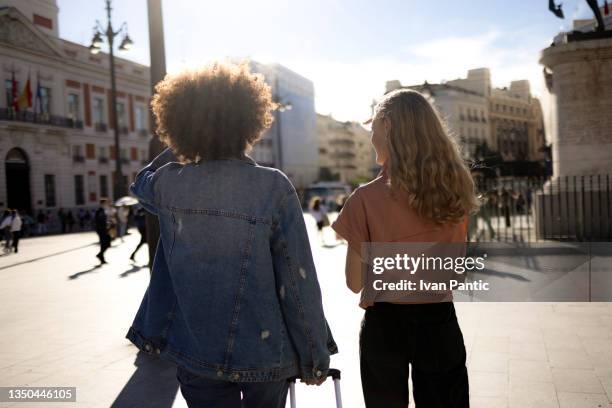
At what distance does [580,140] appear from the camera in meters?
12.4

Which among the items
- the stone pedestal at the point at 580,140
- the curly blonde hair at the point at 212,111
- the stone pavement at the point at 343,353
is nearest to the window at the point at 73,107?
the stone pavement at the point at 343,353

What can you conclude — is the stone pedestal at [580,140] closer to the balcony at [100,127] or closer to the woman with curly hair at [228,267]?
the woman with curly hair at [228,267]

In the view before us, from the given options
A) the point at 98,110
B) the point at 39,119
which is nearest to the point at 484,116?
the point at 98,110

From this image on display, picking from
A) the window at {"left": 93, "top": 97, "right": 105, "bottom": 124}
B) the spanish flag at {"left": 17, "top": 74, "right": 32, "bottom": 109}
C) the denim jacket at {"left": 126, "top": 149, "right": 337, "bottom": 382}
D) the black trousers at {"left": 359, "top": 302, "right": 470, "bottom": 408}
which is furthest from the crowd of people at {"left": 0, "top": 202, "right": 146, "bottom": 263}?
the denim jacket at {"left": 126, "top": 149, "right": 337, "bottom": 382}

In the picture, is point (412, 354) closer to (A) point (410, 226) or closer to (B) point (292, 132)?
(A) point (410, 226)

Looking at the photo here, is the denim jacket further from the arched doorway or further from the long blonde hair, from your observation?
the arched doorway

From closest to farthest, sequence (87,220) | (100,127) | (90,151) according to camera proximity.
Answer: (87,220) → (90,151) → (100,127)

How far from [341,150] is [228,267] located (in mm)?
115741

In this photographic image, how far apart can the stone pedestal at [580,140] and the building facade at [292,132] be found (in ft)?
189

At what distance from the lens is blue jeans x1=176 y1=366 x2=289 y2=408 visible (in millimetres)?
1931

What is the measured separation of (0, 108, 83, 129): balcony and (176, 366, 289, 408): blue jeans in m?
39.5

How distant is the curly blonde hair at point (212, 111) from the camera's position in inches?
77.6

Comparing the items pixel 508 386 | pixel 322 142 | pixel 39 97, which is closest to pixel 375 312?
pixel 508 386

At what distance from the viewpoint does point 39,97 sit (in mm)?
37062
